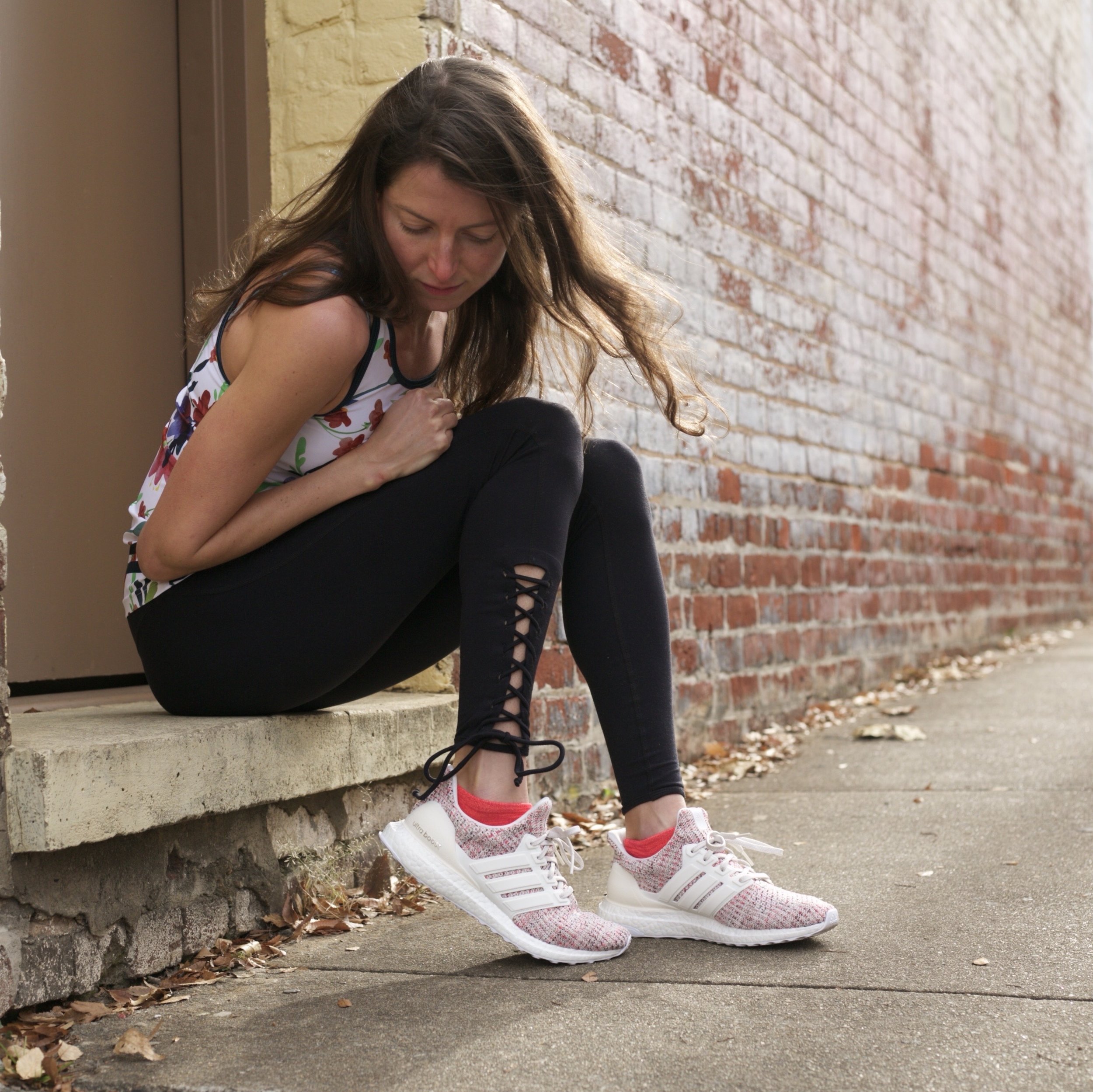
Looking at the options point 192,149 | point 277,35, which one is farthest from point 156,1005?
point 277,35

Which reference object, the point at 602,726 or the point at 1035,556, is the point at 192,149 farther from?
the point at 1035,556

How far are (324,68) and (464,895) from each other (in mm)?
1859

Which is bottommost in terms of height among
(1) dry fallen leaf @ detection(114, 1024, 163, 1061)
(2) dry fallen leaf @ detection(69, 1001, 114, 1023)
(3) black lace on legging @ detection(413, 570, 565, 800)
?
(2) dry fallen leaf @ detection(69, 1001, 114, 1023)

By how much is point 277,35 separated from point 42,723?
1677 millimetres

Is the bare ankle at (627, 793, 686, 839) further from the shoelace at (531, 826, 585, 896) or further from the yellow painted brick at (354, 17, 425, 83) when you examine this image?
the yellow painted brick at (354, 17, 425, 83)

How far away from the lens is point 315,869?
2.15 m

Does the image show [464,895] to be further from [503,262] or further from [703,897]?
[503,262]

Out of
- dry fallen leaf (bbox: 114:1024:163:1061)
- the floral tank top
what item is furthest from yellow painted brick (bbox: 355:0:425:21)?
dry fallen leaf (bbox: 114:1024:163:1061)

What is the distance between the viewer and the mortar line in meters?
1.56

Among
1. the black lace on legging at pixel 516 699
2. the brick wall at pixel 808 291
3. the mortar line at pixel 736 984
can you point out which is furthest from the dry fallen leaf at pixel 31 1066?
the brick wall at pixel 808 291

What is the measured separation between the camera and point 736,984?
1.66m

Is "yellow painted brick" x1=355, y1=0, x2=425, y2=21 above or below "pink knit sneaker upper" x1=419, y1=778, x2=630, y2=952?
above

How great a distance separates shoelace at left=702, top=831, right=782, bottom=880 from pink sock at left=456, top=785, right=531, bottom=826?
12.7 inches

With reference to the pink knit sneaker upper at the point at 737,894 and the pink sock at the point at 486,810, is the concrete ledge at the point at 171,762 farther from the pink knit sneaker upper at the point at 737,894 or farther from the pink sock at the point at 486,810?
the pink knit sneaker upper at the point at 737,894
